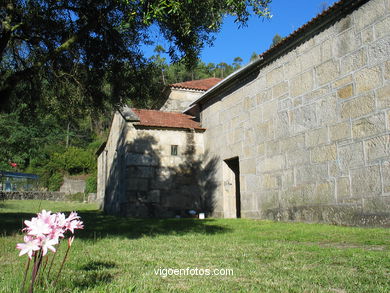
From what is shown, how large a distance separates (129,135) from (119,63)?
628cm

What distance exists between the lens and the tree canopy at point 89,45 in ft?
24.1

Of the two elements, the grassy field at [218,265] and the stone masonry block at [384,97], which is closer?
the grassy field at [218,265]

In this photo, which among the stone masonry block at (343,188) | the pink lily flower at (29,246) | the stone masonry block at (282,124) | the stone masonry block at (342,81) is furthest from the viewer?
the stone masonry block at (282,124)

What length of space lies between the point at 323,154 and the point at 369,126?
58.8 inches

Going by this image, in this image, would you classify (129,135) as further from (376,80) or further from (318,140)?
(376,80)

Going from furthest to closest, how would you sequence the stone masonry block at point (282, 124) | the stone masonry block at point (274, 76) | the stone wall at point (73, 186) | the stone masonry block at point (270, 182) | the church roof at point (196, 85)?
the stone wall at point (73, 186) < the church roof at point (196, 85) < the stone masonry block at point (274, 76) < the stone masonry block at point (270, 182) < the stone masonry block at point (282, 124)

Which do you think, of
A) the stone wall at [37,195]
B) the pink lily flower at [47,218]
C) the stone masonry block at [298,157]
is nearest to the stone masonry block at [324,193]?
the stone masonry block at [298,157]

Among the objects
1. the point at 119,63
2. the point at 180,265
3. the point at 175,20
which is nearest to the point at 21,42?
the point at 119,63

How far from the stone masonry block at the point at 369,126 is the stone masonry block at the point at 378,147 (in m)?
0.16

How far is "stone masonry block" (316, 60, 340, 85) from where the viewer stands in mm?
9052

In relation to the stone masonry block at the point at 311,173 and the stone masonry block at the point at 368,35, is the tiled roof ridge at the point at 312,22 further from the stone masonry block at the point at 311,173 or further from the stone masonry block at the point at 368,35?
the stone masonry block at the point at 311,173

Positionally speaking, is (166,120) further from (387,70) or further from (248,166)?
(387,70)

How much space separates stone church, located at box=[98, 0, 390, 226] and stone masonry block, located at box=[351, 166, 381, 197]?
23 mm

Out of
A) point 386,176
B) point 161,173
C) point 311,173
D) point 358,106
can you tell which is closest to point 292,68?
point 358,106
